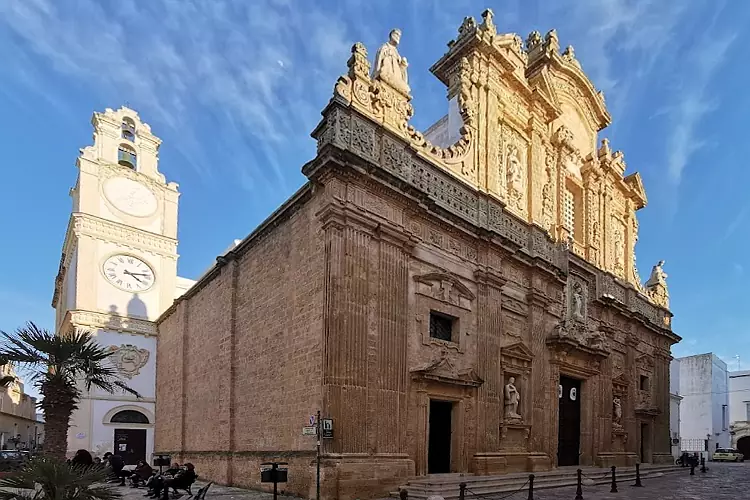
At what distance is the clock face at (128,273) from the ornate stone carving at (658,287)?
26713 mm

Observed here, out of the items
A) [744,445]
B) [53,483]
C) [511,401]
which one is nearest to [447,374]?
[511,401]

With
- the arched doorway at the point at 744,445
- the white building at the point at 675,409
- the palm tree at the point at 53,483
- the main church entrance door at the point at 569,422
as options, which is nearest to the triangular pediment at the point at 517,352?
the main church entrance door at the point at 569,422

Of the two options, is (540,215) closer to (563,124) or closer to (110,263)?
(563,124)

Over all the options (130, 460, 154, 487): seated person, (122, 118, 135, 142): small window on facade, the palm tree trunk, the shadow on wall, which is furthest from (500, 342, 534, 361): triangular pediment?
(122, 118, 135, 142): small window on facade

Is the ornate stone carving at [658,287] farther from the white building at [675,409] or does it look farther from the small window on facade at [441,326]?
the small window on facade at [441,326]

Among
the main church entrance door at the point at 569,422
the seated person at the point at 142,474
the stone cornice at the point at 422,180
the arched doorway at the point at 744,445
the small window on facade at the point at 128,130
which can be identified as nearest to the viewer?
the stone cornice at the point at 422,180

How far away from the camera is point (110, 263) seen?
1082 inches

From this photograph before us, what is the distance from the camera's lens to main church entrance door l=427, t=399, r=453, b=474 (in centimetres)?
1484

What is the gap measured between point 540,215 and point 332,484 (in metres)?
13.0

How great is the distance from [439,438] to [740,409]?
52270 mm

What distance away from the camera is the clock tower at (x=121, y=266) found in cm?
2592

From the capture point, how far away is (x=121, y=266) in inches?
1097

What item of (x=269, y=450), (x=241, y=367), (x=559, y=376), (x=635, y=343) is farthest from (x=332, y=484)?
(x=635, y=343)

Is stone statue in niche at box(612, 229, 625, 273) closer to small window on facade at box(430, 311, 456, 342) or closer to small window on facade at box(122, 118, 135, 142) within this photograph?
small window on facade at box(430, 311, 456, 342)
